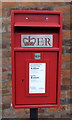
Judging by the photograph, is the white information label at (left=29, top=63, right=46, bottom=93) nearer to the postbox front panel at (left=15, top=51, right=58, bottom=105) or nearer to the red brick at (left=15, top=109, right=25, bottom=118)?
the postbox front panel at (left=15, top=51, right=58, bottom=105)

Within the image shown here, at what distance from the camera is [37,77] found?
66.9 inches

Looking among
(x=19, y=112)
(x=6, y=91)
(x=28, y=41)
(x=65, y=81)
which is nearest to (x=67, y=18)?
(x=65, y=81)

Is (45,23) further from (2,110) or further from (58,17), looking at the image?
(2,110)

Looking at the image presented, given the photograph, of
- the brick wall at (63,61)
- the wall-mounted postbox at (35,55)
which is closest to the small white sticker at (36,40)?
the wall-mounted postbox at (35,55)

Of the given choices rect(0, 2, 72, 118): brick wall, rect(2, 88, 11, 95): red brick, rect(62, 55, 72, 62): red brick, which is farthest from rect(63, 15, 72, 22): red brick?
rect(2, 88, 11, 95): red brick

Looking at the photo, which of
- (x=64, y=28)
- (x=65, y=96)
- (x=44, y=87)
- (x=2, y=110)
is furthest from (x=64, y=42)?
(x=2, y=110)

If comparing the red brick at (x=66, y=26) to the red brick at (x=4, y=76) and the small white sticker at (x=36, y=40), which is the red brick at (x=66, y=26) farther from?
the red brick at (x=4, y=76)

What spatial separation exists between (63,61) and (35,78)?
2.71ft

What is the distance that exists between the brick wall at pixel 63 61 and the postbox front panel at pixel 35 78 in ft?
A: 2.39

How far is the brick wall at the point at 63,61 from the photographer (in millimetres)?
2322

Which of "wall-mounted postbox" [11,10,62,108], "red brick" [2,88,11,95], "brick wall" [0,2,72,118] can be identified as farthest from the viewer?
"red brick" [2,88,11,95]

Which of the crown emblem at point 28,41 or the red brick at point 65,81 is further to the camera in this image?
the red brick at point 65,81

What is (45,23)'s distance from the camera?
1.63 m

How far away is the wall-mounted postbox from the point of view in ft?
5.34
